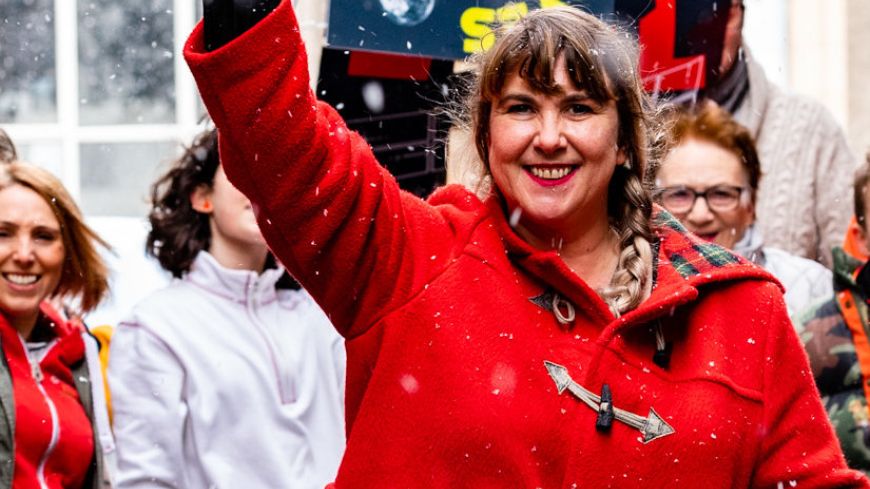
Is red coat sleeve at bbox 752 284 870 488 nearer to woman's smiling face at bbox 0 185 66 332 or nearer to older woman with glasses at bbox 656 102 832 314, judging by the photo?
older woman with glasses at bbox 656 102 832 314

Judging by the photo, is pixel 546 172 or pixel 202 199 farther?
pixel 202 199

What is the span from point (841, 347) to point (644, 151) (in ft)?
5.27

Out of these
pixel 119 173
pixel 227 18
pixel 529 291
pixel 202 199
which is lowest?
pixel 119 173

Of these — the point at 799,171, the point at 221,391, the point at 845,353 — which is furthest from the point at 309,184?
the point at 799,171

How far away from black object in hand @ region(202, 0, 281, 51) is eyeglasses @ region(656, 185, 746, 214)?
8.82ft

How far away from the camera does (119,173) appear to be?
8102mm

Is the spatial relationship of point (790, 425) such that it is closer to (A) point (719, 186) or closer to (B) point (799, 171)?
(A) point (719, 186)

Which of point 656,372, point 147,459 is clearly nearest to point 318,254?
point 656,372

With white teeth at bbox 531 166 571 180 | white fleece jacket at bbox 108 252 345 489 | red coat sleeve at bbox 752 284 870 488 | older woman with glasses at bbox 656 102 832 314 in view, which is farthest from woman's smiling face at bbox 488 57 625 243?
older woman with glasses at bbox 656 102 832 314

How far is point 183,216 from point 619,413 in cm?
228

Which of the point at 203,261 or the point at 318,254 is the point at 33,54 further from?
the point at 318,254

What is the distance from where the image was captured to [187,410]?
4.03 metres

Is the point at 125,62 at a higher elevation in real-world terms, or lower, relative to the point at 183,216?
lower

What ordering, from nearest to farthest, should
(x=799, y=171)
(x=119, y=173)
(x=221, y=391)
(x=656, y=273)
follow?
(x=656, y=273), (x=221, y=391), (x=799, y=171), (x=119, y=173)
